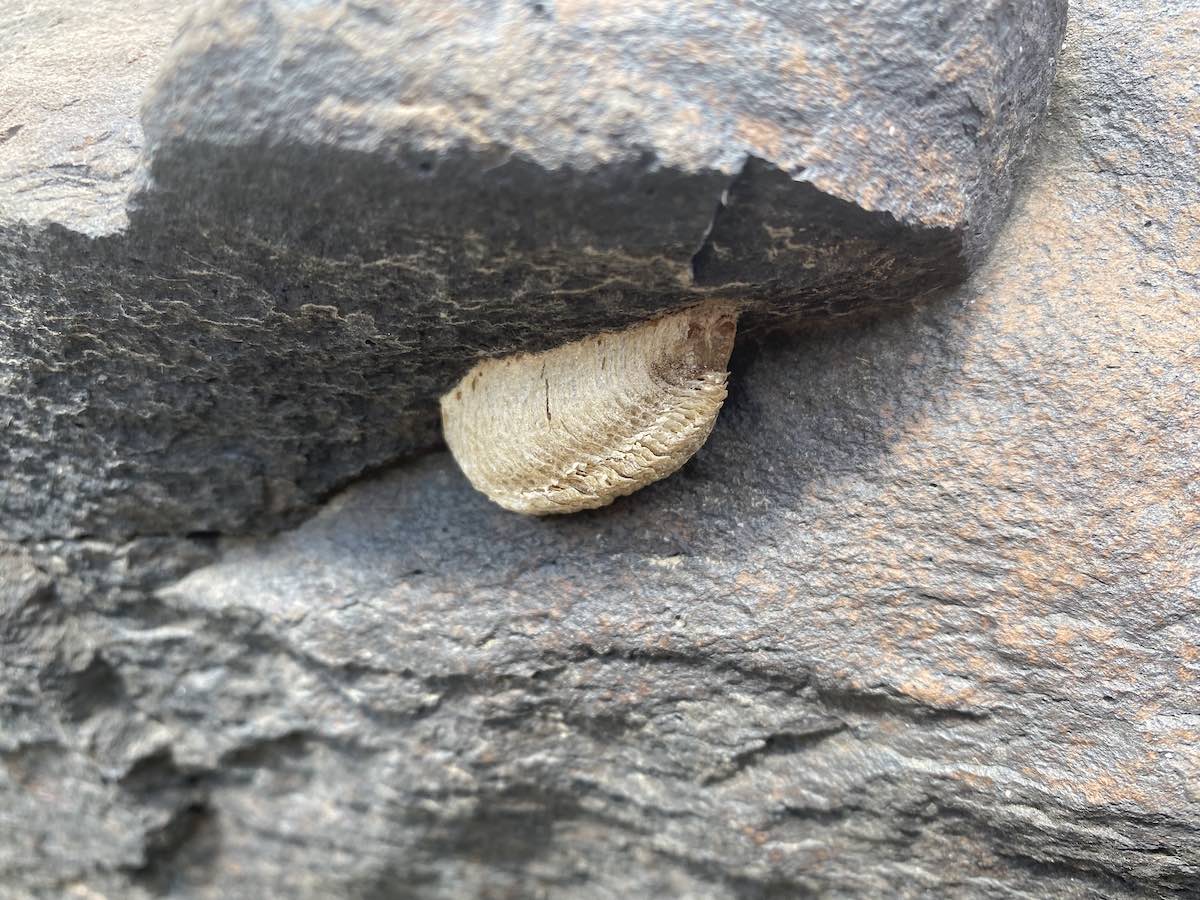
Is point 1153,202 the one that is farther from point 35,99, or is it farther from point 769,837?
point 35,99

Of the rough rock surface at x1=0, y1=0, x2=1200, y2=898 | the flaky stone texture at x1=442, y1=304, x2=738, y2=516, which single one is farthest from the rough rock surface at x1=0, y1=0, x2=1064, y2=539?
the rough rock surface at x1=0, y1=0, x2=1200, y2=898

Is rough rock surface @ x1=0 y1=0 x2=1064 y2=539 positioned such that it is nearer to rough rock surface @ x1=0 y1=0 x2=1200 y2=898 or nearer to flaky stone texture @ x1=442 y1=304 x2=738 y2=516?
flaky stone texture @ x1=442 y1=304 x2=738 y2=516

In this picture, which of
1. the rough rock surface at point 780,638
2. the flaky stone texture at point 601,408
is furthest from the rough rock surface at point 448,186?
the rough rock surface at point 780,638

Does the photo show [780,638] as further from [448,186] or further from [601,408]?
[448,186]

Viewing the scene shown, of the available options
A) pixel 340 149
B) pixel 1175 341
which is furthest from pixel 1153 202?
pixel 340 149

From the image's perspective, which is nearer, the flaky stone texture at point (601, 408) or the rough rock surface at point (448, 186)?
the rough rock surface at point (448, 186)

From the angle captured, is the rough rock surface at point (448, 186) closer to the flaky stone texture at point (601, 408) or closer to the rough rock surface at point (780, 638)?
the flaky stone texture at point (601, 408)
